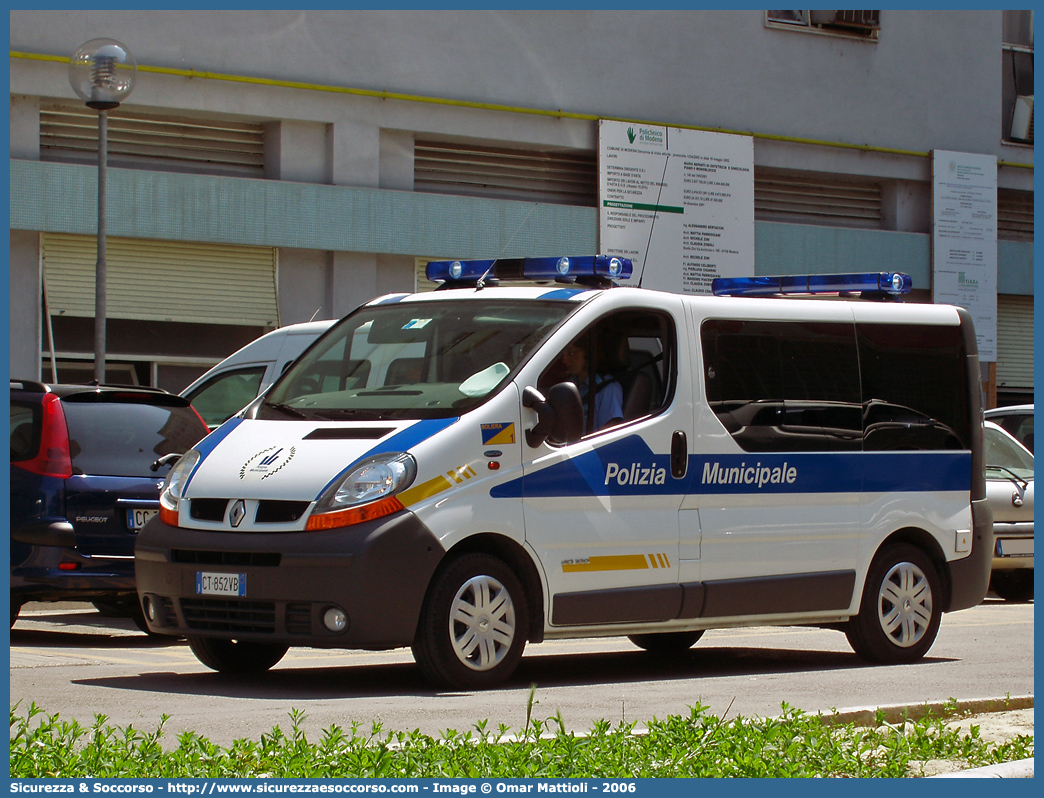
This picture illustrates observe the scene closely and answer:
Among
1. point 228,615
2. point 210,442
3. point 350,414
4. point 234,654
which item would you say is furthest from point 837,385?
point 228,615

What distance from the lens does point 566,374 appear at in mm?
8430

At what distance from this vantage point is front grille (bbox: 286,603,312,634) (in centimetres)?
761

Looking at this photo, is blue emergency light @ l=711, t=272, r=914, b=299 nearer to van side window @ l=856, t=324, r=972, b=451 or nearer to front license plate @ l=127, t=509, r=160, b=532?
van side window @ l=856, t=324, r=972, b=451

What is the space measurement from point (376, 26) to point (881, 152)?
8892 millimetres

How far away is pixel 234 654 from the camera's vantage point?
8.64m

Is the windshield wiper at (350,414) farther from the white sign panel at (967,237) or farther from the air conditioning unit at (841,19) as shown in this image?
the white sign panel at (967,237)

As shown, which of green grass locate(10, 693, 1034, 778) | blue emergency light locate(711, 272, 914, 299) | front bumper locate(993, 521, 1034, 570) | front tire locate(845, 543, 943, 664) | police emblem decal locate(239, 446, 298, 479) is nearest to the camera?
green grass locate(10, 693, 1034, 778)

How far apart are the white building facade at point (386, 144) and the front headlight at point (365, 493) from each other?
12.3 metres

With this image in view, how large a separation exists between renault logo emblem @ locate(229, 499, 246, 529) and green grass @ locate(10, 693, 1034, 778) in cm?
165

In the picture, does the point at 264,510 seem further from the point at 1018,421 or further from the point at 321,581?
the point at 1018,421

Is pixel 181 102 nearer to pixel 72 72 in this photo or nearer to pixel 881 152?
pixel 72 72

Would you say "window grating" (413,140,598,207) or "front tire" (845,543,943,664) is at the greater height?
"window grating" (413,140,598,207)

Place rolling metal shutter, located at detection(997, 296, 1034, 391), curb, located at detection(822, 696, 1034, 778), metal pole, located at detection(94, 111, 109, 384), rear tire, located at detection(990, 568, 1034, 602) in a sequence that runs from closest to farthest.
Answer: curb, located at detection(822, 696, 1034, 778) < metal pole, located at detection(94, 111, 109, 384) < rear tire, located at detection(990, 568, 1034, 602) < rolling metal shutter, located at detection(997, 296, 1034, 391)

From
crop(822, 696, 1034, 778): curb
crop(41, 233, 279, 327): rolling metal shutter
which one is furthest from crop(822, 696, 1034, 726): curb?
crop(41, 233, 279, 327): rolling metal shutter
